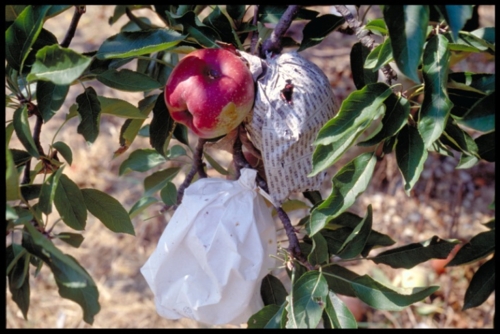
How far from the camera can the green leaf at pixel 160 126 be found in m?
0.97

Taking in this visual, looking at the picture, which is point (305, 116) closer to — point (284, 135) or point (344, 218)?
point (284, 135)

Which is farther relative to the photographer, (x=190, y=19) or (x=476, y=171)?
(x=476, y=171)

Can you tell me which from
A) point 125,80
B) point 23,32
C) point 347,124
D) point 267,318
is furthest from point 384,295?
point 23,32

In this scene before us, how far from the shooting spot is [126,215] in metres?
0.97

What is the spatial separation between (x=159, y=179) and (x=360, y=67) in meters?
0.51

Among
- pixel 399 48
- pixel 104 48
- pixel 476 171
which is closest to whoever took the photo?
pixel 399 48

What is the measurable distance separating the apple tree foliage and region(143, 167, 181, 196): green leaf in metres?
0.15

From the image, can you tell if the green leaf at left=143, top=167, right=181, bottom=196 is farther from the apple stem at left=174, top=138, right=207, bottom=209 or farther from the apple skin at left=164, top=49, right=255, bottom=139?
the apple skin at left=164, top=49, right=255, bottom=139

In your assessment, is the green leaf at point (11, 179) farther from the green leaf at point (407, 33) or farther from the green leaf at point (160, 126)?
the green leaf at point (407, 33)

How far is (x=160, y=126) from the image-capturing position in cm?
98

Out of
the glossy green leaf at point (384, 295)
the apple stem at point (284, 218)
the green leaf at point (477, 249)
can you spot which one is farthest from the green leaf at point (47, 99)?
the green leaf at point (477, 249)

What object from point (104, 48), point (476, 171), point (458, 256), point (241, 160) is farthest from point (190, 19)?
point (476, 171)

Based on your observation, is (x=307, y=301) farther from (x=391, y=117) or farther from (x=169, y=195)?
(x=169, y=195)

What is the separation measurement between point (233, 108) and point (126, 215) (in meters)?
0.26
